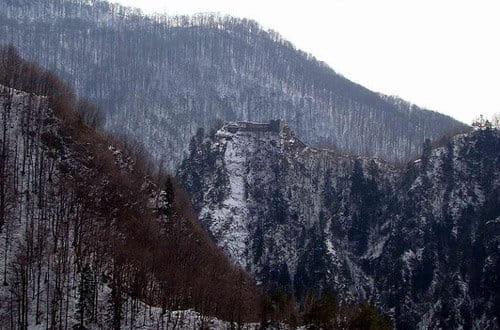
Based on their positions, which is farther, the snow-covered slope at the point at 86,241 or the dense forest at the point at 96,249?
the dense forest at the point at 96,249

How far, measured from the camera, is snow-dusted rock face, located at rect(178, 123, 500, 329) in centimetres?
13300

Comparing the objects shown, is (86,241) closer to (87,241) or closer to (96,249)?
(87,241)

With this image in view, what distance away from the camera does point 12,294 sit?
65.2 metres

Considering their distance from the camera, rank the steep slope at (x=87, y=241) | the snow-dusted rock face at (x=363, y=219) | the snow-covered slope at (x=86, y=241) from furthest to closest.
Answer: the snow-dusted rock face at (x=363, y=219)
the steep slope at (x=87, y=241)
the snow-covered slope at (x=86, y=241)

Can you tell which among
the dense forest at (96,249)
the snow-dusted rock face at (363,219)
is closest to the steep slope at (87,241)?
the dense forest at (96,249)

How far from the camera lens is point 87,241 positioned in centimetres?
7738

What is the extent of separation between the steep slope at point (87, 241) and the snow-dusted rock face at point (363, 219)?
139ft

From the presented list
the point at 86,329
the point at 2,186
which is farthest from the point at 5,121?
the point at 86,329

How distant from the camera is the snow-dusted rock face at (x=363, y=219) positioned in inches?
5236

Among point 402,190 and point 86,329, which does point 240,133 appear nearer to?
point 402,190

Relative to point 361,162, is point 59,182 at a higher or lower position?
lower

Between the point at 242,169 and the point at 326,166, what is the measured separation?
2606 cm

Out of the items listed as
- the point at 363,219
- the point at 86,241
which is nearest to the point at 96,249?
the point at 86,241

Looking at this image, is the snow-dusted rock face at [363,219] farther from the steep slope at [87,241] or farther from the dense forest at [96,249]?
the dense forest at [96,249]
